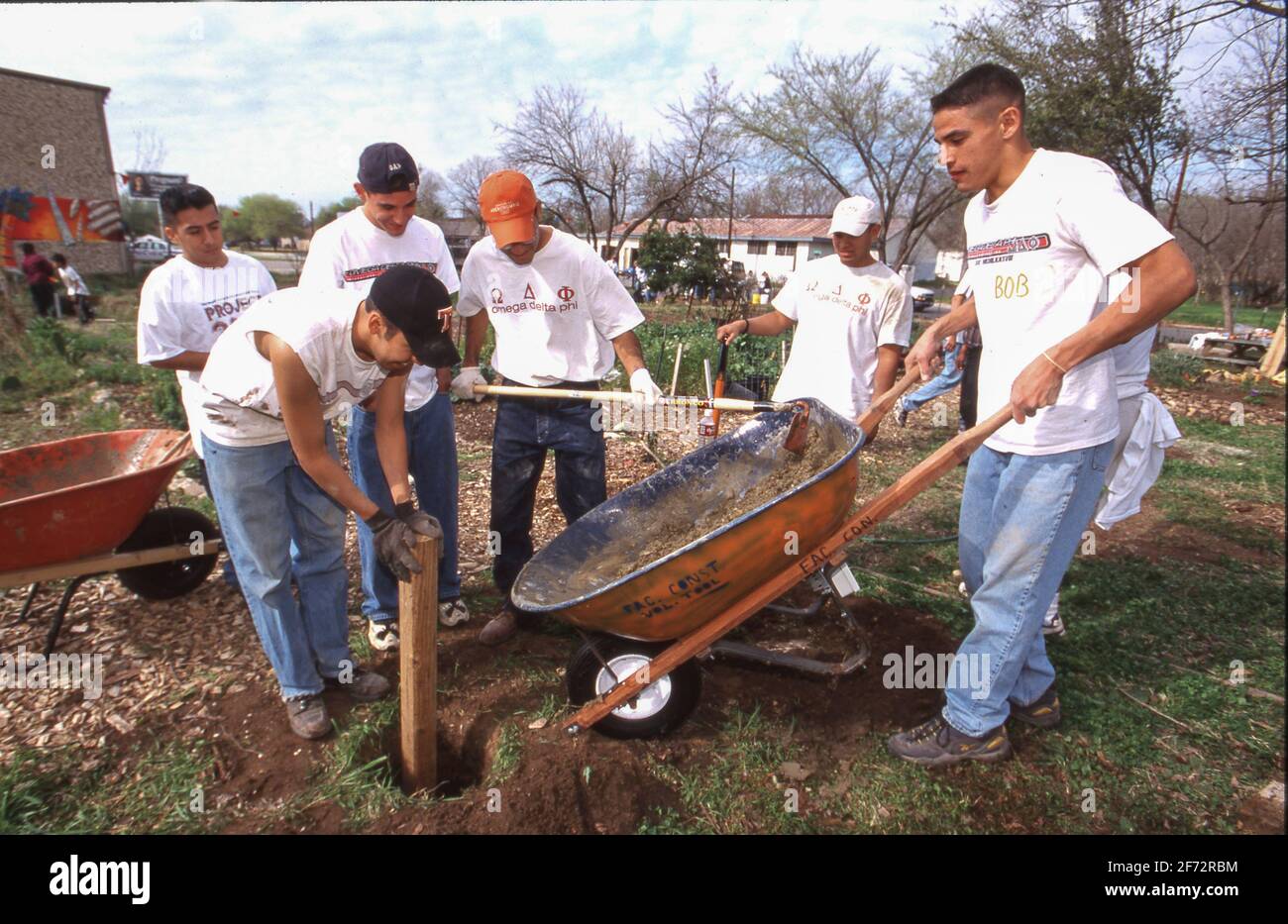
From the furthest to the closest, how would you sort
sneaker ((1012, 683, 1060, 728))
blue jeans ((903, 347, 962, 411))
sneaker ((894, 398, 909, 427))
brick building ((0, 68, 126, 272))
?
brick building ((0, 68, 126, 272)) < sneaker ((894, 398, 909, 427)) < blue jeans ((903, 347, 962, 411)) < sneaker ((1012, 683, 1060, 728))

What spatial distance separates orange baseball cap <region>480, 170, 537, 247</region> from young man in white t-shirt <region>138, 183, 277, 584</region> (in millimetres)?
1216

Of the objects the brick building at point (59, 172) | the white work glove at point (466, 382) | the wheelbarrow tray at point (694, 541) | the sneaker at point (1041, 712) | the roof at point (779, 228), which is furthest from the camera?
the roof at point (779, 228)

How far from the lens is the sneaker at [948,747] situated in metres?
2.57

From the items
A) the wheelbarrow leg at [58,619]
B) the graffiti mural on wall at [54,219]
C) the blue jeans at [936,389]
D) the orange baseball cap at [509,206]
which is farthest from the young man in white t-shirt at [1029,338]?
the graffiti mural on wall at [54,219]

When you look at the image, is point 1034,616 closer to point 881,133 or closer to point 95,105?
point 881,133

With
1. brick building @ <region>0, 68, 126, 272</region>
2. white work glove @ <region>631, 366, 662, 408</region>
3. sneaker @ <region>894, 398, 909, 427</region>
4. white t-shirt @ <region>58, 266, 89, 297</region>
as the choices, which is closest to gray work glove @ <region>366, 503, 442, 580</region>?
white work glove @ <region>631, 366, 662, 408</region>

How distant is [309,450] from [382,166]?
1313 mm

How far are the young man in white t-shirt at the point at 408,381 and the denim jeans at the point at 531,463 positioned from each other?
0.77ft

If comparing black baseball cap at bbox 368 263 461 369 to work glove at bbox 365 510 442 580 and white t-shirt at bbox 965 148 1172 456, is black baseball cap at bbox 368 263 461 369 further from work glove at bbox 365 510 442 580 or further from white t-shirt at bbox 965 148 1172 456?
white t-shirt at bbox 965 148 1172 456

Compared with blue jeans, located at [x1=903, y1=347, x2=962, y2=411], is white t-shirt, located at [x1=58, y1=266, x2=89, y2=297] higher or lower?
higher

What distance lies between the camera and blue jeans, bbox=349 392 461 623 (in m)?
3.13

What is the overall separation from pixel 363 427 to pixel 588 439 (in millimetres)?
989

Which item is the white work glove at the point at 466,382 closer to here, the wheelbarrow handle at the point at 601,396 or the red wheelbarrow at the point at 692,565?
the wheelbarrow handle at the point at 601,396

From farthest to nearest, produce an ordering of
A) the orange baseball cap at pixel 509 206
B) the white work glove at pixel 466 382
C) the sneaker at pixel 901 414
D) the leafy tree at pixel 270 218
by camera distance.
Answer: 1. the leafy tree at pixel 270 218
2. the sneaker at pixel 901 414
3. the white work glove at pixel 466 382
4. the orange baseball cap at pixel 509 206
